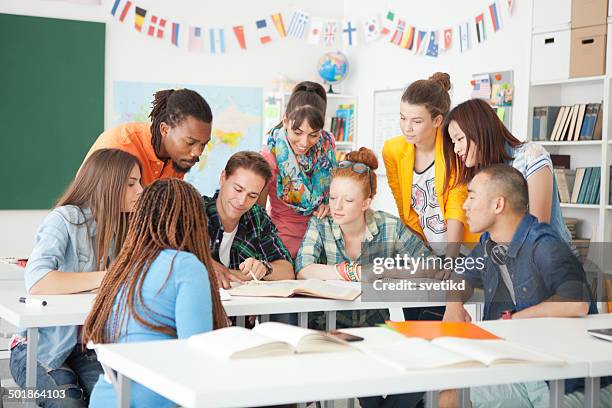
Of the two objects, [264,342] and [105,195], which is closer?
[264,342]

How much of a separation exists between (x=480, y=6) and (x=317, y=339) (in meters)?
4.30

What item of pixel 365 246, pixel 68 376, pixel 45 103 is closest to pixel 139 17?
pixel 45 103

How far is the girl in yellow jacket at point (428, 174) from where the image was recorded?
10.3 ft

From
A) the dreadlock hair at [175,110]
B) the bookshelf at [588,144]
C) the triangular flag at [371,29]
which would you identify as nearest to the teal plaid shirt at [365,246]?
the dreadlock hair at [175,110]

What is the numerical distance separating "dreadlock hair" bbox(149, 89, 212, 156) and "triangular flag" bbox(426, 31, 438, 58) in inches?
126

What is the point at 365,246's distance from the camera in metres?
3.24

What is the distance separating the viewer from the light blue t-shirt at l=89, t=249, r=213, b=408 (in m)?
1.91

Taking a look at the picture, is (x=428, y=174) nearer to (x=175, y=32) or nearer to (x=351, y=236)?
(x=351, y=236)

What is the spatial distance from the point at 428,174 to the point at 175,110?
1.03 m

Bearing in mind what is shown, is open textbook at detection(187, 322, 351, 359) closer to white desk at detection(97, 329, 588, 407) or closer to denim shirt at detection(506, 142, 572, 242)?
white desk at detection(97, 329, 588, 407)

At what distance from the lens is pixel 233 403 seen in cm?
145

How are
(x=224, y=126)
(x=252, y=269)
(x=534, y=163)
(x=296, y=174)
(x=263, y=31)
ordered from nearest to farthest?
(x=534, y=163) < (x=252, y=269) < (x=296, y=174) < (x=224, y=126) < (x=263, y=31)

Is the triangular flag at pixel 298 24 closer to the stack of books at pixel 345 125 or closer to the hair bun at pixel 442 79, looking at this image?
the stack of books at pixel 345 125

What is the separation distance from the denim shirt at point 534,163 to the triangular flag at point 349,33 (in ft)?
13.2
